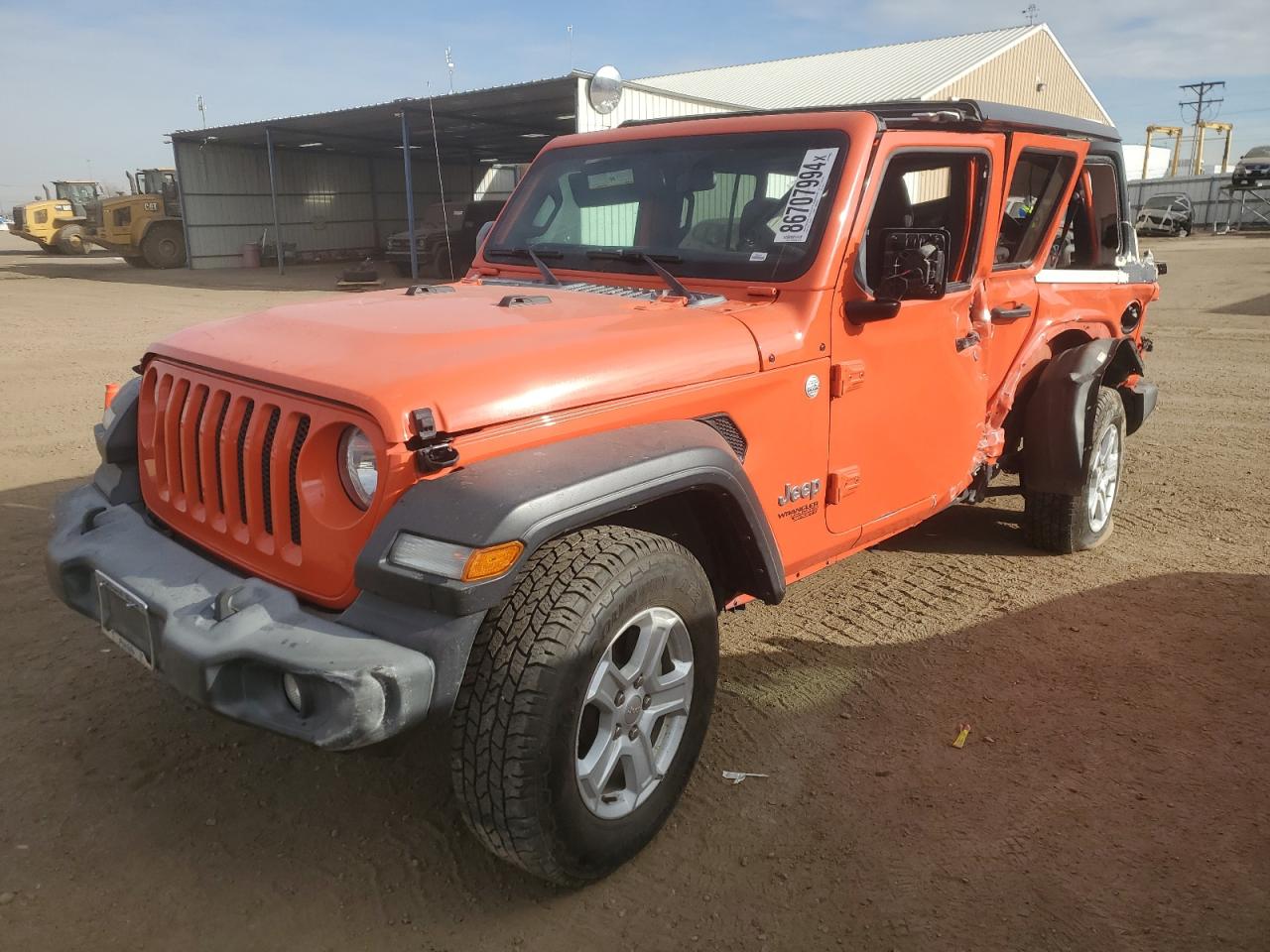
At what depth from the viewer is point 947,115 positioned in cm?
358

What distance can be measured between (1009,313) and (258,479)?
3.09 meters

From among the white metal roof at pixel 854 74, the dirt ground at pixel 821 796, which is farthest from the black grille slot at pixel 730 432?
the white metal roof at pixel 854 74

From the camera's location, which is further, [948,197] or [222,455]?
[948,197]

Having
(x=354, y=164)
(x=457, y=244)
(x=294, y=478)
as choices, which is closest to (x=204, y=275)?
(x=354, y=164)

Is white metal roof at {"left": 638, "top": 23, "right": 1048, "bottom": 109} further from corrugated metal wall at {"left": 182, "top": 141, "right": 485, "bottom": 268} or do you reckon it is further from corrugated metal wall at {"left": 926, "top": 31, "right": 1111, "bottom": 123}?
corrugated metal wall at {"left": 182, "top": 141, "right": 485, "bottom": 268}

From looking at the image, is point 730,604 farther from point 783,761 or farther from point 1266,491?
point 1266,491

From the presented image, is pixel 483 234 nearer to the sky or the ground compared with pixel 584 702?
nearer to the sky

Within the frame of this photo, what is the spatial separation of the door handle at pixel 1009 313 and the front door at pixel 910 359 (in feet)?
0.62

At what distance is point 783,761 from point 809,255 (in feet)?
5.45

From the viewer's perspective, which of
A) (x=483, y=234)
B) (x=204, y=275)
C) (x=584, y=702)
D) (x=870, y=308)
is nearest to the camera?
(x=584, y=702)

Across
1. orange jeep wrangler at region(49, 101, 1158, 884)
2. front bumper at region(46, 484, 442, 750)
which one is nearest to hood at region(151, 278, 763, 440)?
orange jeep wrangler at region(49, 101, 1158, 884)

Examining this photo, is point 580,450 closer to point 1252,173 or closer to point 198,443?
point 198,443

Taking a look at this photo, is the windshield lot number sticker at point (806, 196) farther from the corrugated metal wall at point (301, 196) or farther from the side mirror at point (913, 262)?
the corrugated metal wall at point (301, 196)

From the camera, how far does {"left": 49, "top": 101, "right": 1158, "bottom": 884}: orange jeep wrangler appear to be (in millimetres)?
2209
